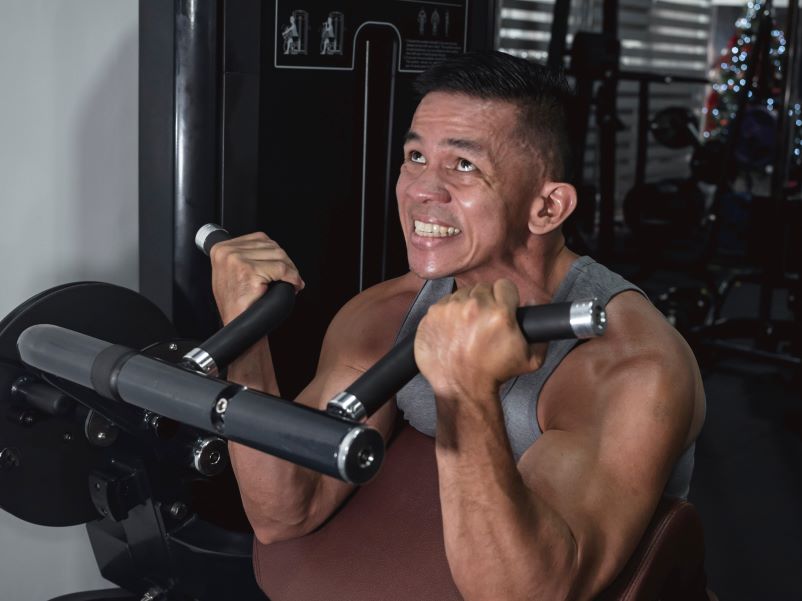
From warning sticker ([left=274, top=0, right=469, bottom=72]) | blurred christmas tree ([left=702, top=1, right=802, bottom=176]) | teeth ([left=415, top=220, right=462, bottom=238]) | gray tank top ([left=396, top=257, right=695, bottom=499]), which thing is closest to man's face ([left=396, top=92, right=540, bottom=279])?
Result: teeth ([left=415, top=220, right=462, bottom=238])

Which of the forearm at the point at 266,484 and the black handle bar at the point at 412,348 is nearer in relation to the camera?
the black handle bar at the point at 412,348

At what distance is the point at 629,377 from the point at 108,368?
0.61 meters

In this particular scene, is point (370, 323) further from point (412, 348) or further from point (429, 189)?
point (412, 348)

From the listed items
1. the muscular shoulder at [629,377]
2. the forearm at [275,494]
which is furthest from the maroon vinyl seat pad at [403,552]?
the muscular shoulder at [629,377]

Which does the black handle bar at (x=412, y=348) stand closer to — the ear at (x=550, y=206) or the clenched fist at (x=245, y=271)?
the clenched fist at (x=245, y=271)

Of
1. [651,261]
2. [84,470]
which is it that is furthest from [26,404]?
[651,261]

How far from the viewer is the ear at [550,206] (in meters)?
1.49

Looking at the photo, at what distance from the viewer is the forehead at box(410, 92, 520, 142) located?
142cm

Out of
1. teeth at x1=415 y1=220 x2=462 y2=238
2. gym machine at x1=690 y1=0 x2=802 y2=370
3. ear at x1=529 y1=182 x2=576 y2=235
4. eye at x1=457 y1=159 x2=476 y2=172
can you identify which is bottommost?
gym machine at x1=690 y1=0 x2=802 y2=370

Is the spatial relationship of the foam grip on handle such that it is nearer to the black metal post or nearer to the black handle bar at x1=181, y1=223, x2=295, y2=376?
the black handle bar at x1=181, y1=223, x2=295, y2=376

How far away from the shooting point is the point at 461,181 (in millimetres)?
1425

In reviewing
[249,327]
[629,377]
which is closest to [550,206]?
[629,377]

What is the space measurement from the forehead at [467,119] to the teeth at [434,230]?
116mm

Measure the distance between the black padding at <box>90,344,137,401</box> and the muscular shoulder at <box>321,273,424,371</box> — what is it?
562 millimetres
